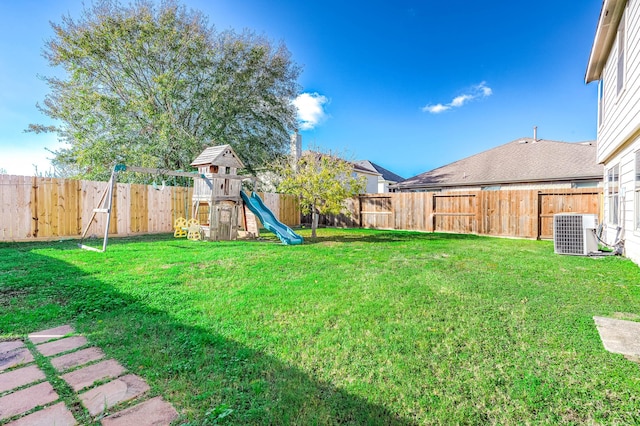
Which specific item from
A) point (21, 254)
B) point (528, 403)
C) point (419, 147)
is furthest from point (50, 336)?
point (419, 147)

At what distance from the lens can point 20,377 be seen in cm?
185

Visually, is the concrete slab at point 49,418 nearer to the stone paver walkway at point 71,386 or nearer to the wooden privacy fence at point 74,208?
the stone paver walkway at point 71,386

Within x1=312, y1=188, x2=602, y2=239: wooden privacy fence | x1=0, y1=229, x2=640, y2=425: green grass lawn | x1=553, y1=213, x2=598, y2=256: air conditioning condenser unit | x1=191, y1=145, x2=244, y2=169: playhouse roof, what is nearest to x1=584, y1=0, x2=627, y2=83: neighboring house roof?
x1=312, y1=188, x2=602, y2=239: wooden privacy fence

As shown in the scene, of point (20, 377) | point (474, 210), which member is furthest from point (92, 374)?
point (474, 210)

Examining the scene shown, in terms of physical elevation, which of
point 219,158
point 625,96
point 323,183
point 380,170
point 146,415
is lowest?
point 146,415

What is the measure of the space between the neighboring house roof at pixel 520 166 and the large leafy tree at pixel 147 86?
9528 millimetres

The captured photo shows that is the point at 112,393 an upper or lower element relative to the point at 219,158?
lower

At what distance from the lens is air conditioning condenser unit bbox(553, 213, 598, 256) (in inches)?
253

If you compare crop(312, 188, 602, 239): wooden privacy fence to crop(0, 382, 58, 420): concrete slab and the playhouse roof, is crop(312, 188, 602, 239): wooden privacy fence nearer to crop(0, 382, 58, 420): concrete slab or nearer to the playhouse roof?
the playhouse roof

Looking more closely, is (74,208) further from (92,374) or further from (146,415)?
(146,415)

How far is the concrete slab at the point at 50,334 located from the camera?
92.6 inches

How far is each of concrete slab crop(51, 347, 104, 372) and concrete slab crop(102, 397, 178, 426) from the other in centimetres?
72

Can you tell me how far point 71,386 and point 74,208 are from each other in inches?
324

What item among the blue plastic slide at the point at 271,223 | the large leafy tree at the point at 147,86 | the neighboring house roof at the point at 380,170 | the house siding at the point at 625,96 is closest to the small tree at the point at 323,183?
the blue plastic slide at the point at 271,223
